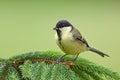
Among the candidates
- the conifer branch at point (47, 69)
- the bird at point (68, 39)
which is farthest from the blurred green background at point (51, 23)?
the conifer branch at point (47, 69)

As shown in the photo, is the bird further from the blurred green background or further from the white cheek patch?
the blurred green background

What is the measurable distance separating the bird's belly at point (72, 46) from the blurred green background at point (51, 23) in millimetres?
1784

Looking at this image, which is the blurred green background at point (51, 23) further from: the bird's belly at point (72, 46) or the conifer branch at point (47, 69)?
the conifer branch at point (47, 69)

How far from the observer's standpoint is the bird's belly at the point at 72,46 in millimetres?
1648

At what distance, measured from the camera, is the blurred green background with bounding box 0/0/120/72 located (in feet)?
13.3

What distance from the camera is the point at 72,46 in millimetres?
1678

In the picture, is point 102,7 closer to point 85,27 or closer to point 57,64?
point 85,27

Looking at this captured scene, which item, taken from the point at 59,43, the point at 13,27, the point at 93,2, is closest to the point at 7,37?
the point at 13,27

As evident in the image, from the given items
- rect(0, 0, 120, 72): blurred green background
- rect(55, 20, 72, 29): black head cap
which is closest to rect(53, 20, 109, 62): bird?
rect(55, 20, 72, 29): black head cap

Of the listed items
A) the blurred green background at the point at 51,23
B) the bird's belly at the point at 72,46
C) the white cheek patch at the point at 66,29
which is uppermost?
the white cheek patch at the point at 66,29

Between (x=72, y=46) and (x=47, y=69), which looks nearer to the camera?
(x=47, y=69)

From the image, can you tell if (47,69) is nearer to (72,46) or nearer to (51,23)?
(72,46)

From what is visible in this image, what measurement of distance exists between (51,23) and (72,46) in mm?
3438

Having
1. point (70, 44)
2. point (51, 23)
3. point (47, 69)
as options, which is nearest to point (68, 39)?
point (70, 44)
